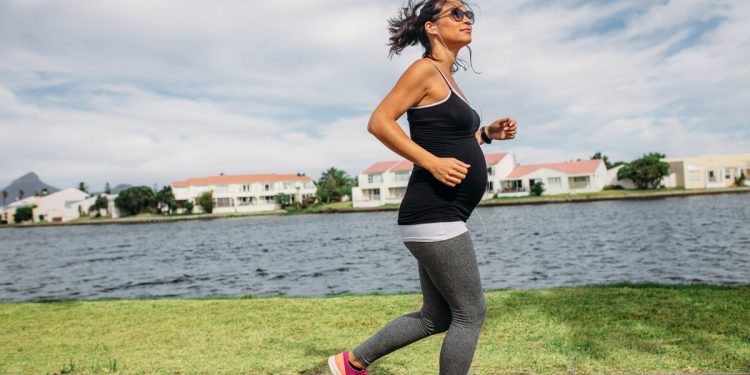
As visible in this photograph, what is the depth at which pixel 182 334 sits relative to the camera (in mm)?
6262

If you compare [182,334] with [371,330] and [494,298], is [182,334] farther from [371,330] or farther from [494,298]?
[494,298]

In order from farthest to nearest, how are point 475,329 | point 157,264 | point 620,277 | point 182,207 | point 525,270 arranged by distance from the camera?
point 182,207, point 157,264, point 525,270, point 620,277, point 475,329

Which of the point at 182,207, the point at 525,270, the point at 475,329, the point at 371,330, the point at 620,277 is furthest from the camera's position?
the point at 182,207

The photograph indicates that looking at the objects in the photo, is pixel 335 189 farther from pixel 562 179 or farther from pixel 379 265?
pixel 379 265

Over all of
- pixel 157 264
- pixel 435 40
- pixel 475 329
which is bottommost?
pixel 157 264

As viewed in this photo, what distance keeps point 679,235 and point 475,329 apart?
29.5 m

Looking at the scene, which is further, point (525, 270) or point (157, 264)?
point (157, 264)

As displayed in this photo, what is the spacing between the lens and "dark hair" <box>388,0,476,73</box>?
289cm

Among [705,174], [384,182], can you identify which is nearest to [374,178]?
[384,182]

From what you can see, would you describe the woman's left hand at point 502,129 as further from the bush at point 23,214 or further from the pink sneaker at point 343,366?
the bush at point 23,214

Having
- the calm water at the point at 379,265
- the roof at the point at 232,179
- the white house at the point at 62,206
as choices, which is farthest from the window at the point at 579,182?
the white house at the point at 62,206

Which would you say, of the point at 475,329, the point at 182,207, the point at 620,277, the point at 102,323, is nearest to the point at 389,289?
the point at 620,277

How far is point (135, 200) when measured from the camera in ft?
358

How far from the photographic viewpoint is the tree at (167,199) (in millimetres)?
105812
